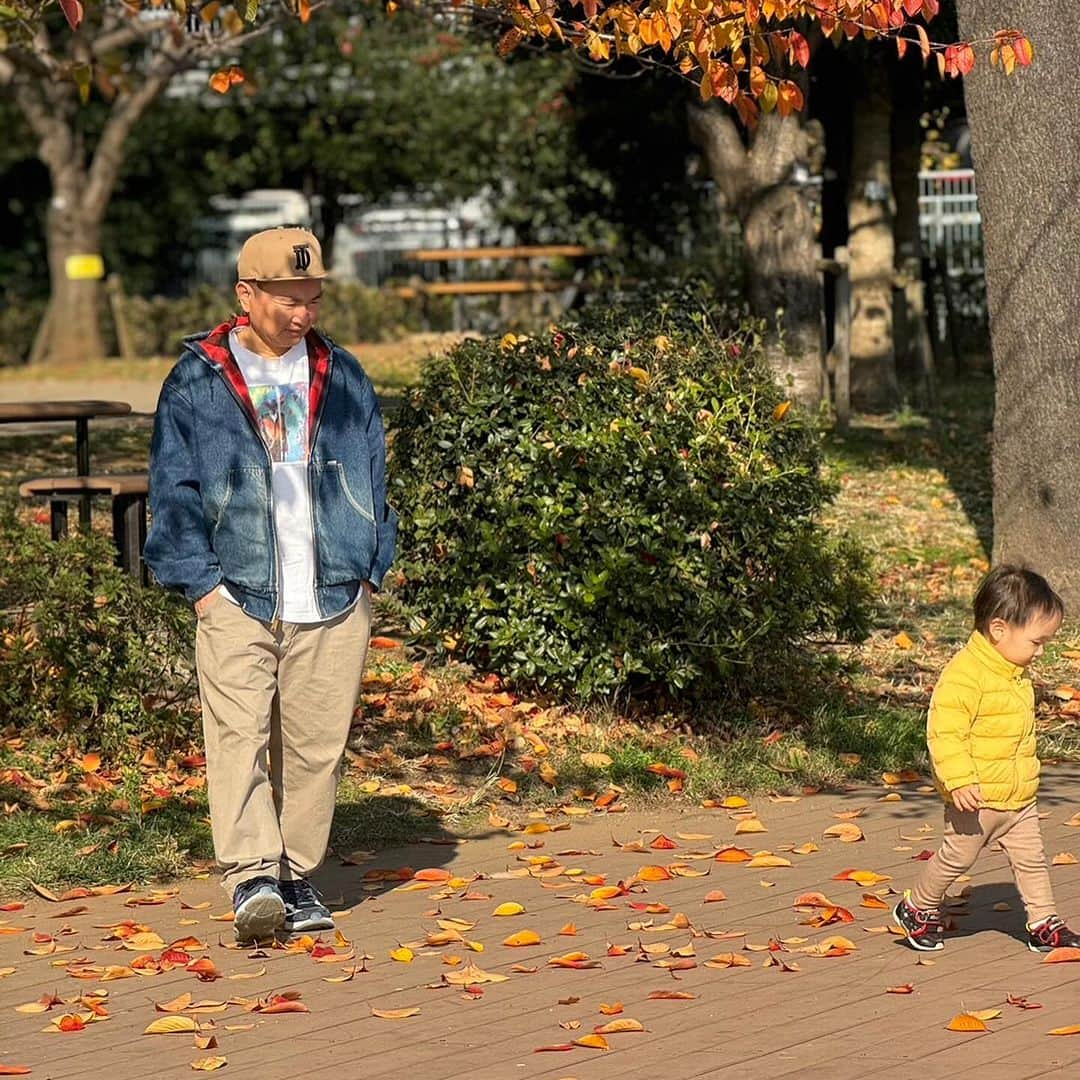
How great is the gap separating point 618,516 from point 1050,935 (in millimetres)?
2942

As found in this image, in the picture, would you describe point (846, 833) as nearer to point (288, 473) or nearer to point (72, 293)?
point (288, 473)

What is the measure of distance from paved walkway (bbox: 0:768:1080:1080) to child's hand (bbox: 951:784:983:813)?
1.37ft

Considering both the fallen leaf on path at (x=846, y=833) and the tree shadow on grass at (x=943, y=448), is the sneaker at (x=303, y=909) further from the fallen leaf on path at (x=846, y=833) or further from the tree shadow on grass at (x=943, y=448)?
the tree shadow on grass at (x=943, y=448)

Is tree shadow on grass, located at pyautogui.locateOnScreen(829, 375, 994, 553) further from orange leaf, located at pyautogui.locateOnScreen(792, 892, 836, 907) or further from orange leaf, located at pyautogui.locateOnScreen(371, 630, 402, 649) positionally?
orange leaf, located at pyautogui.locateOnScreen(792, 892, 836, 907)

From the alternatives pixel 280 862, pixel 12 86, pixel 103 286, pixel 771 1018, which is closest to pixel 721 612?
pixel 280 862

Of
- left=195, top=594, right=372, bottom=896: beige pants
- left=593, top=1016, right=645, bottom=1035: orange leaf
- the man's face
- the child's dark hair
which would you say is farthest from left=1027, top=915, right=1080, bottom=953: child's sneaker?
the man's face

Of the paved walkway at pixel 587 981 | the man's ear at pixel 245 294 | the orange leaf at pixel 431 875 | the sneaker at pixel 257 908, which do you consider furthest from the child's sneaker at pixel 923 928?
the man's ear at pixel 245 294

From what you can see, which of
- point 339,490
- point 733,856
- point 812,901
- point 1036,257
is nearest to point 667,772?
point 733,856

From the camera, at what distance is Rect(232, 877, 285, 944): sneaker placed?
213 inches

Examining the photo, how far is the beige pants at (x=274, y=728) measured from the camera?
18.2 ft

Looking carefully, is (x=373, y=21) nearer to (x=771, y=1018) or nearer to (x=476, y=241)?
(x=476, y=241)

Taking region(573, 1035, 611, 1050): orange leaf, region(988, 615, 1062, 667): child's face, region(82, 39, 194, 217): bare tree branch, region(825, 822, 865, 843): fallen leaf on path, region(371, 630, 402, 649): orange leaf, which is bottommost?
region(825, 822, 865, 843): fallen leaf on path

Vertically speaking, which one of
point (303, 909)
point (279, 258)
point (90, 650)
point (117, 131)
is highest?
point (117, 131)

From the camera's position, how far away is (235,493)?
217 inches
